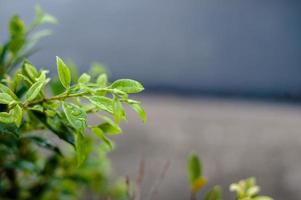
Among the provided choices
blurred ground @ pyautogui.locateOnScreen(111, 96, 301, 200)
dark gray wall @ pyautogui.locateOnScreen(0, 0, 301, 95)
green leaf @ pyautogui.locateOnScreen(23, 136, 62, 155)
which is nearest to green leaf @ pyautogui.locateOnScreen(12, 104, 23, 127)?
green leaf @ pyautogui.locateOnScreen(23, 136, 62, 155)

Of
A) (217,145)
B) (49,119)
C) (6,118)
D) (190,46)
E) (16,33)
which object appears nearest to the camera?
(6,118)

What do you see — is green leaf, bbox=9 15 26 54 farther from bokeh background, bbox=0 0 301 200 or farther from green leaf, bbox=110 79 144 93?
bokeh background, bbox=0 0 301 200

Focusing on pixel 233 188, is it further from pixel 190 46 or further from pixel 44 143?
pixel 190 46

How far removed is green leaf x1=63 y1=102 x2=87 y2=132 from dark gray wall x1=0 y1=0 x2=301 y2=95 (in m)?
2.22

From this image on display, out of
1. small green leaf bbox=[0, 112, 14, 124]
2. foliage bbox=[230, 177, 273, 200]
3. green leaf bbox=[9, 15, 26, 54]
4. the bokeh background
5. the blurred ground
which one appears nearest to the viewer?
small green leaf bbox=[0, 112, 14, 124]

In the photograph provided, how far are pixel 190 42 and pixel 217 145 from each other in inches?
35.4

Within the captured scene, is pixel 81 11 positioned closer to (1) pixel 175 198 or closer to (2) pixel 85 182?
(1) pixel 175 198

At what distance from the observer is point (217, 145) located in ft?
6.53

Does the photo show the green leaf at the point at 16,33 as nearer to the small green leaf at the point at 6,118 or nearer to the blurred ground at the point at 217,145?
the small green leaf at the point at 6,118

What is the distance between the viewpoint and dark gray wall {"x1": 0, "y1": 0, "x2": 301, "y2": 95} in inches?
106

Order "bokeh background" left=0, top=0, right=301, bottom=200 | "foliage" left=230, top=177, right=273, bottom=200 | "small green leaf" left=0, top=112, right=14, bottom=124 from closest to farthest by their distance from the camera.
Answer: "small green leaf" left=0, top=112, right=14, bottom=124, "foliage" left=230, top=177, right=273, bottom=200, "bokeh background" left=0, top=0, right=301, bottom=200

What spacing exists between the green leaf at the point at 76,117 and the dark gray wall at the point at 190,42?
7.28ft

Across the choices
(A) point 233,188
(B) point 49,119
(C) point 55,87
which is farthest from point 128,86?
(C) point 55,87

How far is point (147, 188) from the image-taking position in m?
1.76
